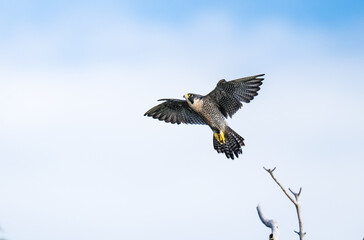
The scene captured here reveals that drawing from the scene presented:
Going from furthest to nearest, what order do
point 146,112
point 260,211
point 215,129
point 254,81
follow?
point 146,112 → point 215,129 → point 254,81 → point 260,211

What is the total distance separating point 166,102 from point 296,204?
6044mm

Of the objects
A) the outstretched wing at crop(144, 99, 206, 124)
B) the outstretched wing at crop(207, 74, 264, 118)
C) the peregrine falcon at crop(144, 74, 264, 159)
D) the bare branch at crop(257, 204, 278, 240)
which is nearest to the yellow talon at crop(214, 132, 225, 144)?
the peregrine falcon at crop(144, 74, 264, 159)

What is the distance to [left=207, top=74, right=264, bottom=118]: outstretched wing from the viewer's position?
10227mm

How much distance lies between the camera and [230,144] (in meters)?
10.8

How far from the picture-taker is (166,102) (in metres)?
11.4

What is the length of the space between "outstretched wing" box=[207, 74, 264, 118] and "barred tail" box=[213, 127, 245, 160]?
337 mm

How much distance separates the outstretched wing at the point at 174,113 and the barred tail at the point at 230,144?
693 mm

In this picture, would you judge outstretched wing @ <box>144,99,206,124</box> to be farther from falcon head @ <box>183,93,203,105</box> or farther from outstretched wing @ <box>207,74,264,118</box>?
outstretched wing @ <box>207,74,264,118</box>

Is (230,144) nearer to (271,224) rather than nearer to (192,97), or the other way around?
(192,97)

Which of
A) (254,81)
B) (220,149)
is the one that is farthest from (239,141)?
(254,81)

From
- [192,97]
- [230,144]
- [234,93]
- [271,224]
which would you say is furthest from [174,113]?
[271,224]

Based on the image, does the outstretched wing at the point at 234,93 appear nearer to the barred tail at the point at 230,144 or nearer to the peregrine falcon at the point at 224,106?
the peregrine falcon at the point at 224,106

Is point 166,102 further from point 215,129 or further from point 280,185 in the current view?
point 280,185

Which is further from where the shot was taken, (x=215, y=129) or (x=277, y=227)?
(x=215, y=129)
